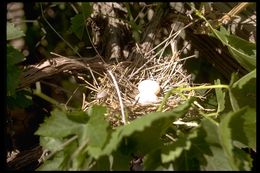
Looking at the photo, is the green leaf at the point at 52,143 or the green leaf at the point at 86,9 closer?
the green leaf at the point at 52,143

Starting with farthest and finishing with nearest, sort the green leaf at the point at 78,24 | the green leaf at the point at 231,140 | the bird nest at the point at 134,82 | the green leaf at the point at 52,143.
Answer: the green leaf at the point at 78,24
the bird nest at the point at 134,82
the green leaf at the point at 52,143
the green leaf at the point at 231,140

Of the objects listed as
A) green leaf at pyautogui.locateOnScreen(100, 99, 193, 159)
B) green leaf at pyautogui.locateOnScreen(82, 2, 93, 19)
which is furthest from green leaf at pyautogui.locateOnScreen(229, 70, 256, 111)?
green leaf at pyautogui.locateOnScreen(82, 2, 93, 19)

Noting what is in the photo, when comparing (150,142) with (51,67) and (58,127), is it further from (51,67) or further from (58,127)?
A: (51,67)

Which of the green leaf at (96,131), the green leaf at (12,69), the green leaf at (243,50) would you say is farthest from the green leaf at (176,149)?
the green leaf at (12,69)

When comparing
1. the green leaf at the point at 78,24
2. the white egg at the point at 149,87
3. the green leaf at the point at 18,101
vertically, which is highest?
the green leaf at the point at 78,24

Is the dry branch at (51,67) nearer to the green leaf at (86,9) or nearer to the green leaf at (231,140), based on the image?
the green leaf at (86,9)

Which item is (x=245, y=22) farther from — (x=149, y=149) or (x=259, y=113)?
(x=149, y=149)
